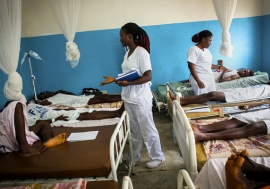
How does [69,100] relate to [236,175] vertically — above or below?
above

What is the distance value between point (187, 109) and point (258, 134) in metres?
1.06

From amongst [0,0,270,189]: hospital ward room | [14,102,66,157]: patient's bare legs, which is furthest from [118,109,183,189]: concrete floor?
[14,102,66,157]: patient's bare legs

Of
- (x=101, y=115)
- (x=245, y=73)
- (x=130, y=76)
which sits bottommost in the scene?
(x=101, y=115)

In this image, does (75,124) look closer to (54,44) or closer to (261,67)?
(54,44)

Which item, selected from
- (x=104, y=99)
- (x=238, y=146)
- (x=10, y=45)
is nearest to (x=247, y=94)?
(x=238, y=146)

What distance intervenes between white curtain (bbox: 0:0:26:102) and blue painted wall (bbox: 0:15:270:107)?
83.8 inches

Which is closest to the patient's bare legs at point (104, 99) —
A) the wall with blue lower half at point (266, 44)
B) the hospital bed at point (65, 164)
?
the hospital bed at point (65, 164)

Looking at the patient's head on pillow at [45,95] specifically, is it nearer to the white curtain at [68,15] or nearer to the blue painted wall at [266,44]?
the white curtain at [68,15]

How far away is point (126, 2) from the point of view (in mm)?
5402

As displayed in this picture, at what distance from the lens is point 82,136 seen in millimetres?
2529

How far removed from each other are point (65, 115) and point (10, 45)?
1279mm

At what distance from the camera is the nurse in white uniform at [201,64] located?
3777mm

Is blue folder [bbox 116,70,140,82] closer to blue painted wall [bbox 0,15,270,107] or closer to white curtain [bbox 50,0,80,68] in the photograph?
white curtain [bbox 50,0,80,68]

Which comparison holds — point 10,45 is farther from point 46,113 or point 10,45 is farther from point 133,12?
point 133,12
